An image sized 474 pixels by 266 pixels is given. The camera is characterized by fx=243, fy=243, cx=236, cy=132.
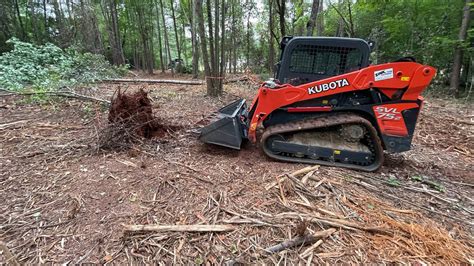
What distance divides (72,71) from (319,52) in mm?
8848

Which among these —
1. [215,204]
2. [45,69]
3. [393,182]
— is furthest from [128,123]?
[45,69]

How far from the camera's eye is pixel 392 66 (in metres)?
3.11

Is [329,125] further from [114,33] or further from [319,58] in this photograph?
[114,33]

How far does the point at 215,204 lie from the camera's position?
2.56 m

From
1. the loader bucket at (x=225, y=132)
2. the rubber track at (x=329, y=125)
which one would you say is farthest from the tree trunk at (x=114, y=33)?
the rubber track at (x=329, y=125)

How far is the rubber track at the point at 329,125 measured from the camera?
328cm

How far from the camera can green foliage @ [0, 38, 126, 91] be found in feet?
24.3

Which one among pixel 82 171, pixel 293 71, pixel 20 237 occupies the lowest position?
pixel 20 237

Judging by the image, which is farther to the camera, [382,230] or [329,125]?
[329,125]

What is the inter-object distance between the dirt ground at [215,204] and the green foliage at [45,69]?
408 centimetres

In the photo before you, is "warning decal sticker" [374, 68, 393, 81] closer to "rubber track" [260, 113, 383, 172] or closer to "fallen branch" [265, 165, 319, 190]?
"rubber track" [260, 113, 383, 172]

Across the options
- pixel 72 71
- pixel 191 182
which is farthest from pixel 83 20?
pixel 191 182

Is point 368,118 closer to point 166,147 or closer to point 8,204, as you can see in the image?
point 166,147

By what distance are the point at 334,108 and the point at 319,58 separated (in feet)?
2.54
